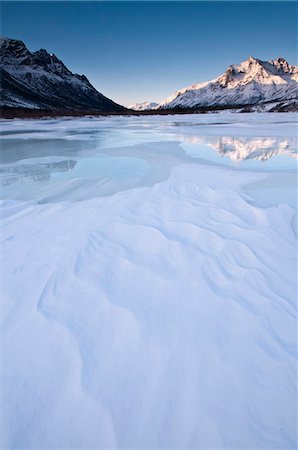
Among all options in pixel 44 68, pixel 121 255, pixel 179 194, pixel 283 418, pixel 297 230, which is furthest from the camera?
pixel 44 68

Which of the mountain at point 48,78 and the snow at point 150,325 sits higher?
the mountain at point 48,78

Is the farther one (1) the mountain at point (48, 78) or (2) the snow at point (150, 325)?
(1) the mountain at point (48, 78)

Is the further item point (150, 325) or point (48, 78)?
point (48, 78)

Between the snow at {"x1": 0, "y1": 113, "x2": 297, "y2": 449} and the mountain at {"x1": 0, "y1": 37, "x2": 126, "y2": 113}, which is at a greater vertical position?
the mountain at {"x1": 0, "y1": 37, "x2": 126, "y2": 113}

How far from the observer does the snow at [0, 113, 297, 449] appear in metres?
1.35

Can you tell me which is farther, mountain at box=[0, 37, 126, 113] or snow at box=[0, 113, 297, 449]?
mountain at box=[0, 37, 126, 113]

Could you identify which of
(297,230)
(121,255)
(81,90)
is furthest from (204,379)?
(81,90)

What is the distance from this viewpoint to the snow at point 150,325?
1348 mm

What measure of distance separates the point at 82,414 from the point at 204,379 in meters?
0.69

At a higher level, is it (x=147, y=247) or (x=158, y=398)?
(x=147, y=247)

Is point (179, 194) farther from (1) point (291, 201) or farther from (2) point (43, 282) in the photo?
(2) point (43, 282)

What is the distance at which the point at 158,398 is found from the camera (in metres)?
1.43

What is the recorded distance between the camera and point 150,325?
1.85m

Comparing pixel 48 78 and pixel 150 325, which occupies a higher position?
pixel 48 78
